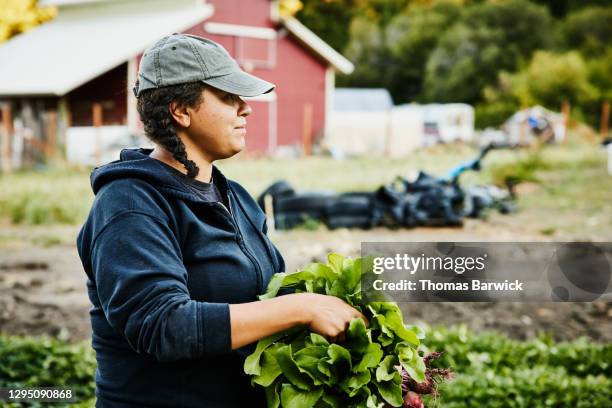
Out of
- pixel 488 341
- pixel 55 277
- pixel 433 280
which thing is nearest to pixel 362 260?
pixel 433 280

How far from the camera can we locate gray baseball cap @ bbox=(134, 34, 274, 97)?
1950mm

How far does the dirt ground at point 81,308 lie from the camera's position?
18.3ft

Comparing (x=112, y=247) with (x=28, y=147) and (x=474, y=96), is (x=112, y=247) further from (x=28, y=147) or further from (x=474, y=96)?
(x=474, y=96)

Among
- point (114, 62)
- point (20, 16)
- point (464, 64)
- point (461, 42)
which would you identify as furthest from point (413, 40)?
point (114, 62)

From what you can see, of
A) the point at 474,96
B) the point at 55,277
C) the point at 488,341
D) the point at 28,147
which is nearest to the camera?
the point at 488,341

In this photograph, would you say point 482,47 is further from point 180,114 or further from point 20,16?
point 180,114

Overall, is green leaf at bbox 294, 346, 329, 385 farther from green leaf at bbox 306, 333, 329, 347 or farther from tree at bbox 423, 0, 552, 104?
tree at bbox 423, 0, 552, 104

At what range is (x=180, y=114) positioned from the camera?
199 cm

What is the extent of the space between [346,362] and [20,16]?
1642 centimetres

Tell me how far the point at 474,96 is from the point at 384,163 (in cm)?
2602

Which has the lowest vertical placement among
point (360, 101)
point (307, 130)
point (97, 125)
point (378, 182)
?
point (360, 101)

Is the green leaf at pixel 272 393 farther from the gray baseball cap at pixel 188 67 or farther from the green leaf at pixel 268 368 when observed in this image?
the gray baseball cap at pixel 188 67

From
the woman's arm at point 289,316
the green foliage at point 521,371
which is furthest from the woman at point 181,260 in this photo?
the green foliage at point 521,371

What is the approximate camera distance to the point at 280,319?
1806mm
